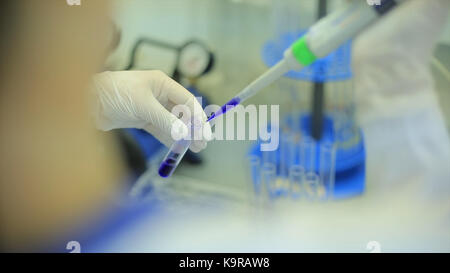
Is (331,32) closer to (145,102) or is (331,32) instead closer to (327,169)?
(327,169)

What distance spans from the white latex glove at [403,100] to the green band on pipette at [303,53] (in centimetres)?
11

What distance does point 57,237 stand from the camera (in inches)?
48.9

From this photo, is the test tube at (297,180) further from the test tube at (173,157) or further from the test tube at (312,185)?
the test tube at (173,157)

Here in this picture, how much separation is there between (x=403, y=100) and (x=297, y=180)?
317mm

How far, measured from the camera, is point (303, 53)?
115cm

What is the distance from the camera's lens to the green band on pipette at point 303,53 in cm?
115

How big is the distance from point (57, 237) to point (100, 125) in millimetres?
302

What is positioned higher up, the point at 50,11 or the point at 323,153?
the point at 50,11

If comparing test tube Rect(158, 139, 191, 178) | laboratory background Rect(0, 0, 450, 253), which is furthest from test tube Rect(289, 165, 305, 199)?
test tube Rect(158, 139, 191, 178)

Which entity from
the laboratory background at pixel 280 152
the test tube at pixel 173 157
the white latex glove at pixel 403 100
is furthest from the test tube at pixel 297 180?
the test tube at pixel 173 157

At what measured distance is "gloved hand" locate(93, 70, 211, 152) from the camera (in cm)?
117
